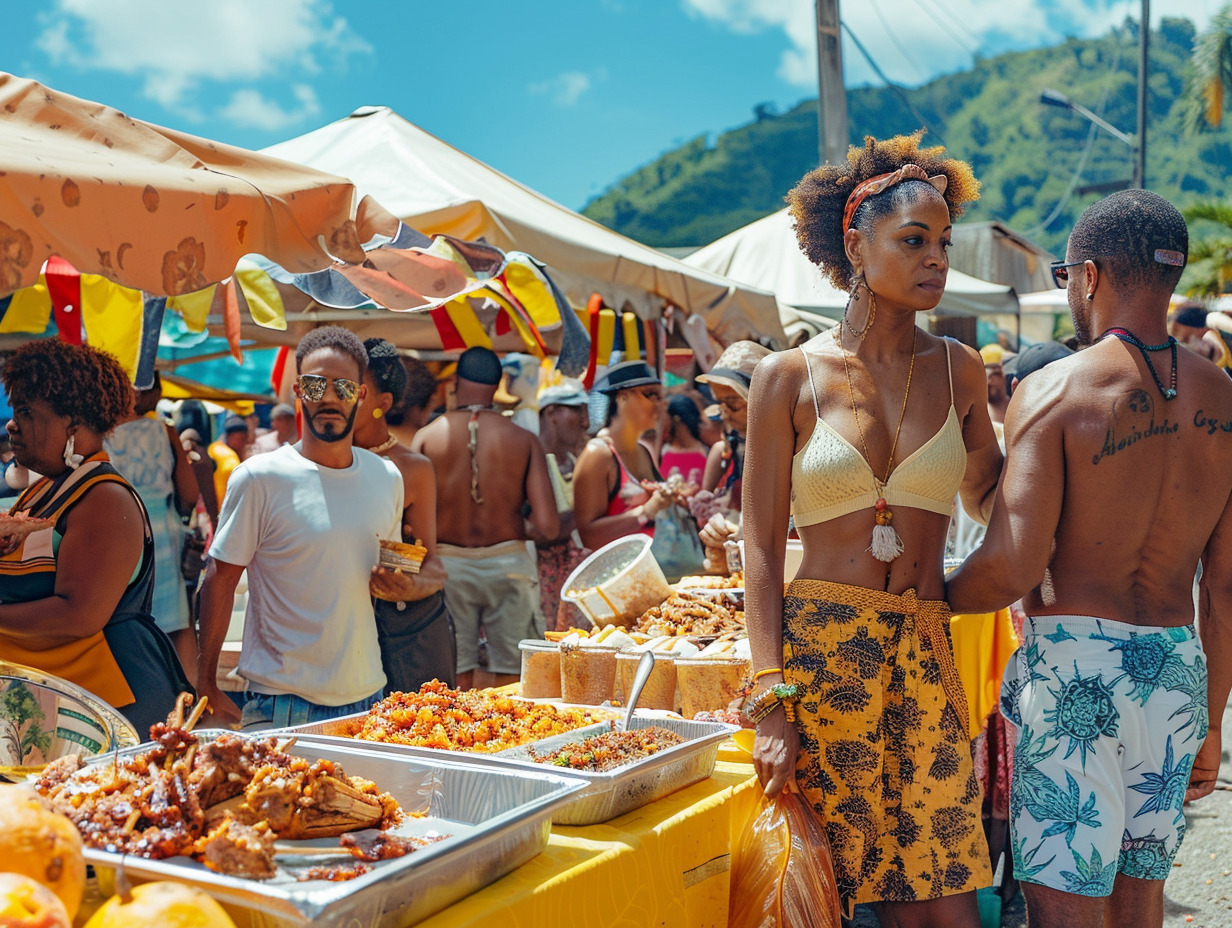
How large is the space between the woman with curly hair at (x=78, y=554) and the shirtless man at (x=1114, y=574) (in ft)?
7.38

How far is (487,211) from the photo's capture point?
5.11m

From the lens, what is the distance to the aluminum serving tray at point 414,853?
134 centimetres

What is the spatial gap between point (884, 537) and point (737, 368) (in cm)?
309

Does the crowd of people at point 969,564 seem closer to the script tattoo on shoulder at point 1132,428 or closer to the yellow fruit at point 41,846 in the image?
the script tattoo on shoulder at point 1132,428

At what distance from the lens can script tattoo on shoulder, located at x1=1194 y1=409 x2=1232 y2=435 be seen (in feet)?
7.74

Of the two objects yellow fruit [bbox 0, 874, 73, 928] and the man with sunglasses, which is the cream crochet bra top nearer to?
the man with sunglasses

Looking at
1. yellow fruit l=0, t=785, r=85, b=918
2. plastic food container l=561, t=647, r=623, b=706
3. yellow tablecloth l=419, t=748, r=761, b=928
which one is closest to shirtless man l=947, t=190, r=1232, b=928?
yellow tablecloth l=419, t=748, r=761, b=928

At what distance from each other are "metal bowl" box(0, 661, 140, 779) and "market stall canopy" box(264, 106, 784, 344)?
309 centimetres

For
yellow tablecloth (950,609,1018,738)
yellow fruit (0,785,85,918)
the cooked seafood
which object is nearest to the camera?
yellow fruit (0,785,85,918)

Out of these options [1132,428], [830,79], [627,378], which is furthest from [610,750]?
[830,79]

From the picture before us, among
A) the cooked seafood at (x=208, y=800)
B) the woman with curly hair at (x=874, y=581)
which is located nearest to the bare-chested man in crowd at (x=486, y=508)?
the woman with curly hair at (x=874, y=581)

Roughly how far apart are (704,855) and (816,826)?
0.80 ft

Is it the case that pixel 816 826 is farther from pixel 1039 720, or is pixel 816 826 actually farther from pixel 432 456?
pixel 432 456

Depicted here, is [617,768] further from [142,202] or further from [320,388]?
[320,388]
